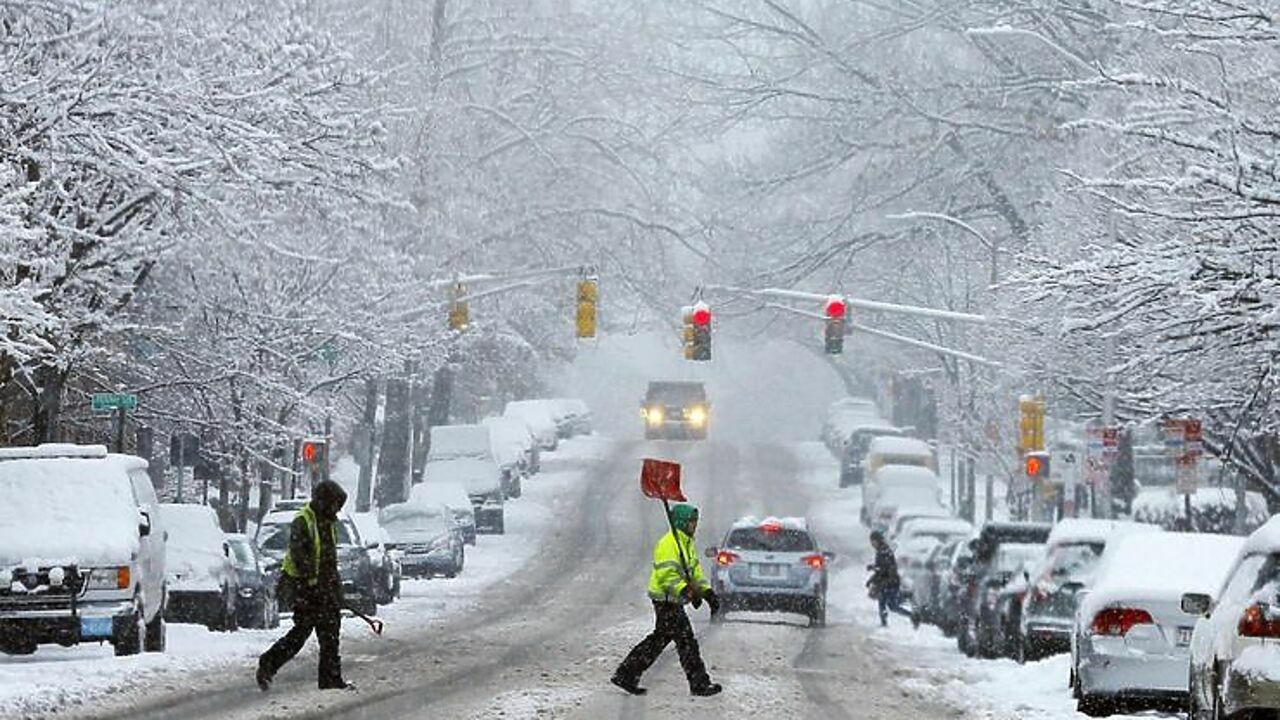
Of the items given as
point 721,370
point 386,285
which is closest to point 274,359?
point 386,285

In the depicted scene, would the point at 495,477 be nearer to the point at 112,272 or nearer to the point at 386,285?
the point at 386,285

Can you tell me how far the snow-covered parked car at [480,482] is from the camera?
65500 mm

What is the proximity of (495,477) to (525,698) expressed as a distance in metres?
45.5

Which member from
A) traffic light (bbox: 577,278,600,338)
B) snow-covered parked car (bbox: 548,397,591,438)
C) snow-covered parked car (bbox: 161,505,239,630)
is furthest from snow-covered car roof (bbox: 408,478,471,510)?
snow-covered parked car (bbox: 548,397,591,438)

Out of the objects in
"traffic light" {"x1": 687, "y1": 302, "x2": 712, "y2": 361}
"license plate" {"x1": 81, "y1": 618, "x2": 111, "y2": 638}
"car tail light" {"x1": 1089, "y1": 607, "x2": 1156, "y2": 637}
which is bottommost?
"license plate" {"x1": 81, "y1": 618, "x2": 111, "y2": 638}

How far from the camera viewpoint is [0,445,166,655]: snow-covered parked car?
24.2 meters

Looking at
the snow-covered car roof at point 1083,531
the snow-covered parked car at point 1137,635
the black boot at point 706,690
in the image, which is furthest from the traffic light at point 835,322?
the snow-covered parked car at point 1137,635

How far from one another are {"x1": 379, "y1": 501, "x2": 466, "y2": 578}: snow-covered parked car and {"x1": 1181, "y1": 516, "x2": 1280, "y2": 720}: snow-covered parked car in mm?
35303

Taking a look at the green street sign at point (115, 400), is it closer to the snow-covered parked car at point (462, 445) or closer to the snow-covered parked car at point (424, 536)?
the snow-covered parked car at point (424, 536)

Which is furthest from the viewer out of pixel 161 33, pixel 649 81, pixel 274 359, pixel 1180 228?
pixel 649 81

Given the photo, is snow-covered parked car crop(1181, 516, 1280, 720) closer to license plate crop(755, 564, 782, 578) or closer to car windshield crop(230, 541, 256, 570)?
car windshield crop(230, 541, 256, 570)

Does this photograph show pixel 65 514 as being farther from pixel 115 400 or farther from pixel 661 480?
pixel 115 400

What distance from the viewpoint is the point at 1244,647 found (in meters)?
14.3

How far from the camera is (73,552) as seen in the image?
24422 mm
